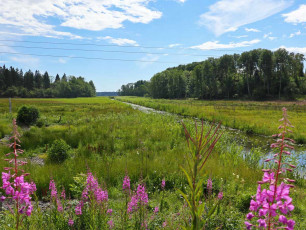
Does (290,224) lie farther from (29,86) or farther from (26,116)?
(29,86)

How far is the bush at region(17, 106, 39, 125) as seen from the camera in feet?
64.2

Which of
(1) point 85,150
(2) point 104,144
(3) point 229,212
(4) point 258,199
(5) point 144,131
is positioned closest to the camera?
(4) point 258,199

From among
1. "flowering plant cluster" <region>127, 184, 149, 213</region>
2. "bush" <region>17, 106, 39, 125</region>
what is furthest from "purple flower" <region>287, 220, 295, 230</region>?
"bush" <region>17, 106, 39, 125</region>

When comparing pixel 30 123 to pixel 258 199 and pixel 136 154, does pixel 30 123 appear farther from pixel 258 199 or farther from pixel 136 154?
pixel 258 199

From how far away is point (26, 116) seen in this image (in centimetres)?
1961

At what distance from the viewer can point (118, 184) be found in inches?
267

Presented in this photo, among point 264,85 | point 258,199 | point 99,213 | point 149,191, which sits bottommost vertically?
point 149,191

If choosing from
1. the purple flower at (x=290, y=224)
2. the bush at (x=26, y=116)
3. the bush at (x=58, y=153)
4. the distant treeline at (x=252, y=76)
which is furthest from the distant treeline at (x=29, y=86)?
the purple flower at (x=290, y=224)

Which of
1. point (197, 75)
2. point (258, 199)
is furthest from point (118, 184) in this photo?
point (197, 75)

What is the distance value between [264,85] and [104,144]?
6873 cm

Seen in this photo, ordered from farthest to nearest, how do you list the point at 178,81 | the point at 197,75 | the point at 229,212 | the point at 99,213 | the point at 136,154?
the point at 178,81, the point at 197,75, the point at 136,154, the point at 229,212, the point at 99,213

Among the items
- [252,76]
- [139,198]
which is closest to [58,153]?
[139,198]

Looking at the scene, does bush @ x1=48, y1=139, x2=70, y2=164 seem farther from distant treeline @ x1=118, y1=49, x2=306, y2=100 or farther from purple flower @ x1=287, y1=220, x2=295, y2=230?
distant treeline @ x1=118, y1=49, x2=306, y2=100

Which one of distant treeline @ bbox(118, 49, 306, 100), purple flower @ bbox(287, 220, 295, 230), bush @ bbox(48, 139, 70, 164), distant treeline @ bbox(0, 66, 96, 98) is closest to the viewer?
purple flower @ bbox(287, 220, 295, 230)
